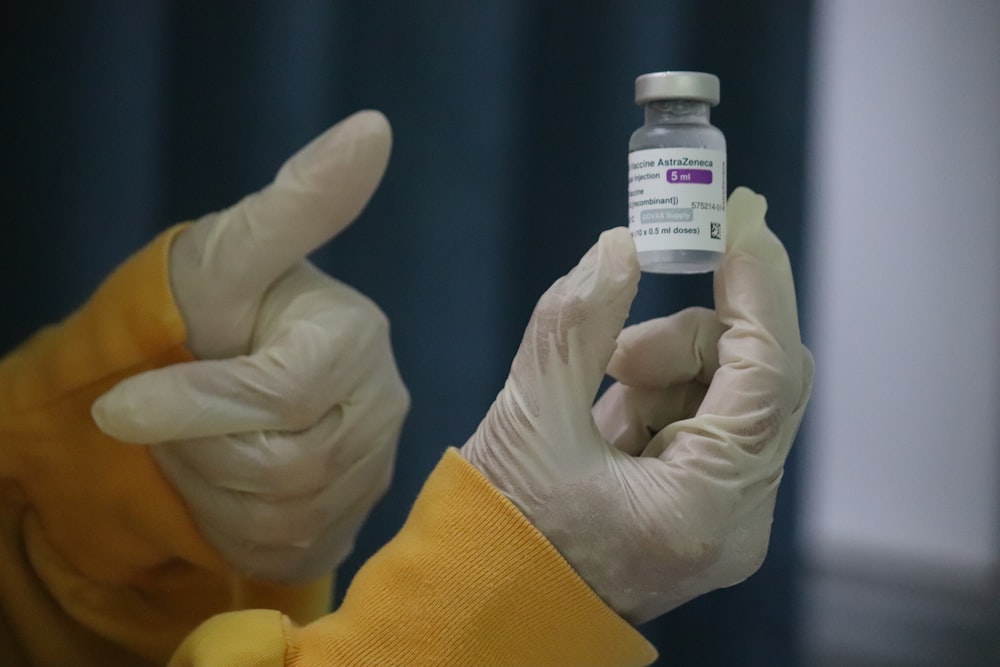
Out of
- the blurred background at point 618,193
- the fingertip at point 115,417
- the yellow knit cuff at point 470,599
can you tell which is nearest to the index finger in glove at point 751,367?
the yellow knit cuff at point 470,599

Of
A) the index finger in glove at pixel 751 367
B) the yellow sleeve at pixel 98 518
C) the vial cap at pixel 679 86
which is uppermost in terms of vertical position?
the vial cap at pixel 679 86

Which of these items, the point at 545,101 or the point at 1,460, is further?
the point at 545,101

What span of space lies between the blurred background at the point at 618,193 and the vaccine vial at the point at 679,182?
315 mm

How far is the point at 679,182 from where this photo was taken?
2.06 ft

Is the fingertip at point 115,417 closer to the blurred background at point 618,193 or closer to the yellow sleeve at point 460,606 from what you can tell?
the yellow sleeve at point 460,606

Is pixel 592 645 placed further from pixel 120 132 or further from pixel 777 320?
pixel 120 132

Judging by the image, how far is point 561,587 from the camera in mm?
634

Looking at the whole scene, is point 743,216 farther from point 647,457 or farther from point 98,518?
point 98,518

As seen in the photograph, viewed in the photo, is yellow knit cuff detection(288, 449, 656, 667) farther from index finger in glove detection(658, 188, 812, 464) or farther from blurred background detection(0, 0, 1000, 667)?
blurred background detection(0, 0, 1000, 667)

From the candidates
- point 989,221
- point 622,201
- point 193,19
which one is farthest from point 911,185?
point 193,19

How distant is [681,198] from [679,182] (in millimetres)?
10

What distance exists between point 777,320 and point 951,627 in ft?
1.56

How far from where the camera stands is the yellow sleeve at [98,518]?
86 cm

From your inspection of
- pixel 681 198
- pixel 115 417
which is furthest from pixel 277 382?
pixel 681 198
